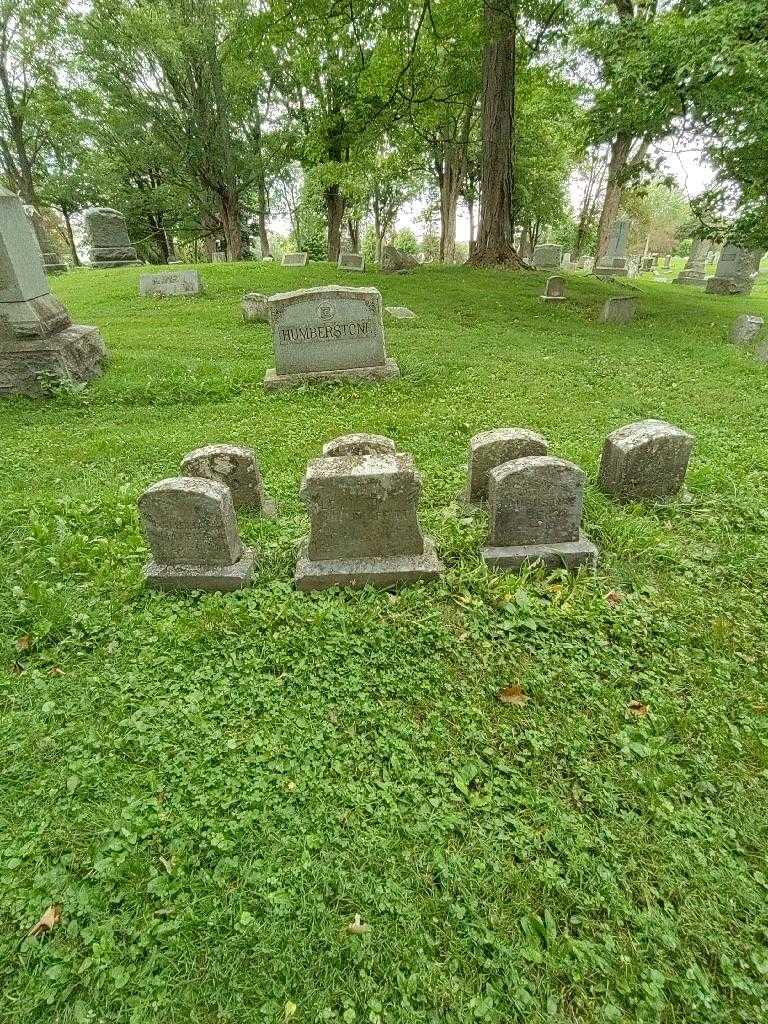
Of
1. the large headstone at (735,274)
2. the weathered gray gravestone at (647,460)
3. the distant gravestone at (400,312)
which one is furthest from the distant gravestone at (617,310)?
the large headstone at (735,274)

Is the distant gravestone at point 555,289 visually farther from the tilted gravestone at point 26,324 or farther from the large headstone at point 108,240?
the large headstone at point 108,240

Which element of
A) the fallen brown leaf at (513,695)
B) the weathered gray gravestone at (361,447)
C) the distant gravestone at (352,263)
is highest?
the distant gravestone at (352,263)

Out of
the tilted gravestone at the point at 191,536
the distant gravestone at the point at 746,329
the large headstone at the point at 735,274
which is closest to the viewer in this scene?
the tilted gravestone at the point at 191,536

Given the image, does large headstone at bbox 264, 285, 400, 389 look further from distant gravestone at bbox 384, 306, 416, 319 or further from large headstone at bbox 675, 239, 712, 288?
large headstone at bbox 675, 239, 712, 288

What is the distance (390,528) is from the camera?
3.56 m

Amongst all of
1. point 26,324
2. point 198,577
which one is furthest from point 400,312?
point 198,577

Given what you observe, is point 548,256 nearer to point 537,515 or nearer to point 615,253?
point 615,253

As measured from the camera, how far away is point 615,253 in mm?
22516

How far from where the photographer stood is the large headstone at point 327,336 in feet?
24.6

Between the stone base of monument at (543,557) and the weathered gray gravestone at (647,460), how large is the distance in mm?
987

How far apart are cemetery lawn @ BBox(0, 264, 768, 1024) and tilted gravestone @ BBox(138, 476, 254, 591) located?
0.16m

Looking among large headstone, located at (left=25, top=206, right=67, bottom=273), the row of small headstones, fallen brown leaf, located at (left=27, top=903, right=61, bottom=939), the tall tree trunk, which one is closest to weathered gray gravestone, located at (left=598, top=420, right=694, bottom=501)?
the row of small headstones

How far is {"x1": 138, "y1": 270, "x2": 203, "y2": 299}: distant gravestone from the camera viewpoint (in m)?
13.4

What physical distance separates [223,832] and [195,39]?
81.7 feet
